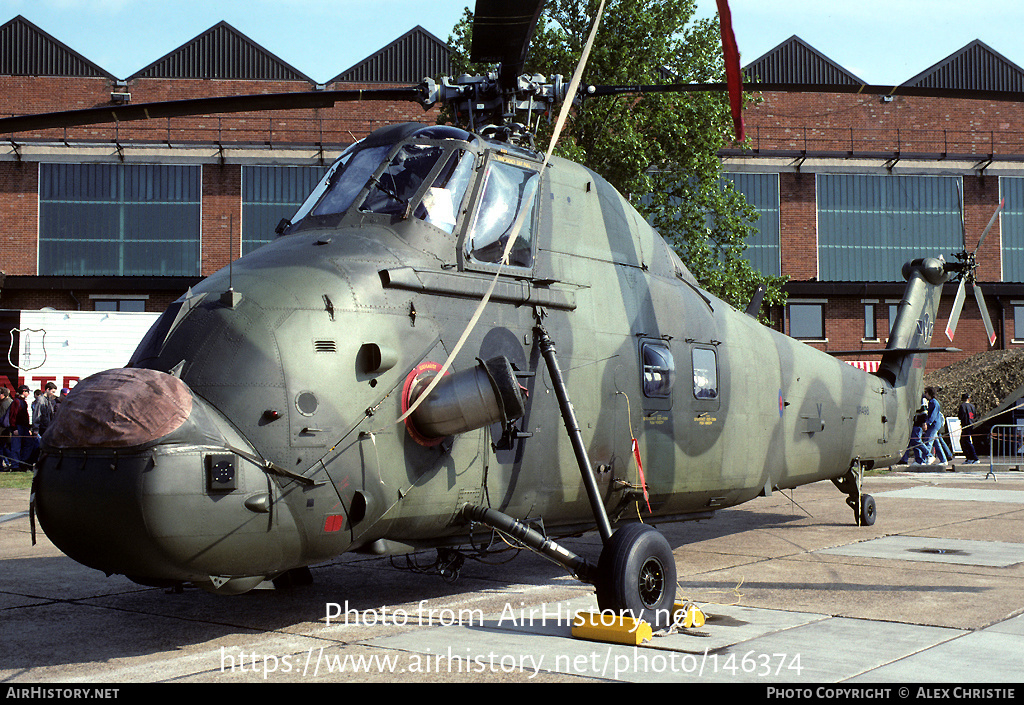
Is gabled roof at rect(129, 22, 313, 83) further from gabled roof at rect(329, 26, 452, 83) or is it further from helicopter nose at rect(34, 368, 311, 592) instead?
helicopter nose at rect(34, 368, 311, 592)

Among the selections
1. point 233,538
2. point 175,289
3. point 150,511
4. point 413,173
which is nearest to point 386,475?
point 233,538

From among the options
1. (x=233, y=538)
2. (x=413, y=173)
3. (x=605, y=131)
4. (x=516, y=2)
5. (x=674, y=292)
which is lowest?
(x=233, y=538)

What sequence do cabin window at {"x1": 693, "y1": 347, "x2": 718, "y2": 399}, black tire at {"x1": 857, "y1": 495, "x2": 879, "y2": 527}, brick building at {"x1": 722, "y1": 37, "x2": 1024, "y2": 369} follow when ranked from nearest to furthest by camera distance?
cabin window at {"x1": 693, "y1": 347, "x2": 718, "y2": 399} < black tire at {"x1": 857, "y1": 495, "x2": 879, "y2": 527} < brick building at {"x1": 722, "y1": 37, "x2": 1024, "y2": 369}

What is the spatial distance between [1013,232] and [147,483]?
4608 cm

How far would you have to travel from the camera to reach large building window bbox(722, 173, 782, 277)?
41438mm

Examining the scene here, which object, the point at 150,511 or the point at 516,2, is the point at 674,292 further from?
the point at 150,511

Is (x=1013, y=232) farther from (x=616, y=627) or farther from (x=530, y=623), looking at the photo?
(x=616, y=627)

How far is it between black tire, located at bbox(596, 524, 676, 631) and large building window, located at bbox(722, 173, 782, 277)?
118ft

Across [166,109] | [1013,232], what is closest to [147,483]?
[166,109]

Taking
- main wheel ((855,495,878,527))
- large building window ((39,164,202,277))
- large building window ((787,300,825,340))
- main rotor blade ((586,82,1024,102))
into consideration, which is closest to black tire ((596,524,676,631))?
main rotor blade ((586,82,1024,102))

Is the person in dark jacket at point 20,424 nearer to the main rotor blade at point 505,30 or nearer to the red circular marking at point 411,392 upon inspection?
the main rotor blade at point 505,30

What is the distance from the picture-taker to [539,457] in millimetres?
7723

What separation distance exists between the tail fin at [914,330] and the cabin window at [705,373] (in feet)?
18.8

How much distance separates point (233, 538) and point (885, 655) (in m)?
3.98
